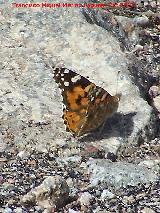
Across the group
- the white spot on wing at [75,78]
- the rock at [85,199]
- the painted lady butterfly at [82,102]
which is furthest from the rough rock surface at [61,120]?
the white spot on wing at [75,78]

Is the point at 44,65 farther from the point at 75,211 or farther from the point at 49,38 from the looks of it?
the point at 75,211

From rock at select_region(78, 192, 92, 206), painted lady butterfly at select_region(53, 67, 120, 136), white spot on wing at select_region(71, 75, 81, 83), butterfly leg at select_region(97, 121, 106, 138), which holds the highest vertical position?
white spot on wing at select_region(71, 75, 81, 83)

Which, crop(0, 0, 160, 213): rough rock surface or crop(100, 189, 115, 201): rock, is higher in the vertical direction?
crop(0, 0, 160, 213): rough rock surface

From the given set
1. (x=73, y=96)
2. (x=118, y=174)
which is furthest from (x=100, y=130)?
(x=118, y=174)

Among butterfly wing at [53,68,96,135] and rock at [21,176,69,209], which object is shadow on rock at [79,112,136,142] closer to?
butterfly wing at [53,68,96,135]

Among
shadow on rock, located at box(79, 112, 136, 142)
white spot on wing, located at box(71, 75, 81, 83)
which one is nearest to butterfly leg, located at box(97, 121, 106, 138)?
shadow on rock, located at box(79, 112, 136, 142)

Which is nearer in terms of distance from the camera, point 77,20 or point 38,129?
point 38,129

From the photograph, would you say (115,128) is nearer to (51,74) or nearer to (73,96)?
(73,96)

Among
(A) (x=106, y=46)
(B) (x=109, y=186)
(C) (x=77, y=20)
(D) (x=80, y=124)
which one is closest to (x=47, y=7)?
(C) (x=77, y=20)

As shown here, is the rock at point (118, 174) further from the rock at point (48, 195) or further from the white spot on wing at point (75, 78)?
the white spot on wing at point (75, 78)
